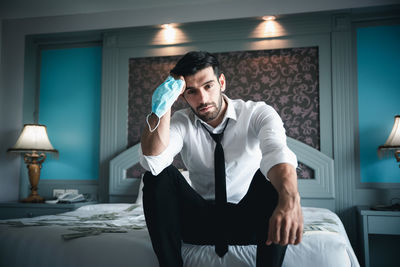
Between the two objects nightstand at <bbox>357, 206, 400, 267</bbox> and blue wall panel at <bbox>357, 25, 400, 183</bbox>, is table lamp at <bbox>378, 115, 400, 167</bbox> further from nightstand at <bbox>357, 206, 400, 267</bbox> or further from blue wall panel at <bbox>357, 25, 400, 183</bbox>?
nightstand at <bbox>357, 206, 400, 267</bbox>

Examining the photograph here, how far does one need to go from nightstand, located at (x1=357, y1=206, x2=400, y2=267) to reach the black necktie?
5.70ft

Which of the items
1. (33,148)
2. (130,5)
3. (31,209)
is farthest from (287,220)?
(130,5)

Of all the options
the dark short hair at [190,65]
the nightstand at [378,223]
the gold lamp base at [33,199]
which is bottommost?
the nightstand at [378,223]

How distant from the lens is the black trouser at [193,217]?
120 centimetres

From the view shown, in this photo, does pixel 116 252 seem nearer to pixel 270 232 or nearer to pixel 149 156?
pixel 149 156

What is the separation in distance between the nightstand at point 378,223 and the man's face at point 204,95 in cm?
175

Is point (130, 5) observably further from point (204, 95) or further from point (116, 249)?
point (116, 249)

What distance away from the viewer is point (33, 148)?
335 cm

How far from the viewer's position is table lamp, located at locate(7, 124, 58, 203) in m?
3.35

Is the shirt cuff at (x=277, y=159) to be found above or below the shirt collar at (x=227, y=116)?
below

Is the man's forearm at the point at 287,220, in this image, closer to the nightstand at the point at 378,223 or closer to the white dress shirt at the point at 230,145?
the white dress shirt at the point at 230,145

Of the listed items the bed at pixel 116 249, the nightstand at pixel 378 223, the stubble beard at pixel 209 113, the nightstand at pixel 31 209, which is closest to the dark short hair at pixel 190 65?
the stubble beard at pixel 209 113

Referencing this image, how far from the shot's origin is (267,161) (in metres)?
1.17

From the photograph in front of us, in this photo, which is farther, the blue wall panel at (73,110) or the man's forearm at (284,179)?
the blue wall panel at (73,110)
